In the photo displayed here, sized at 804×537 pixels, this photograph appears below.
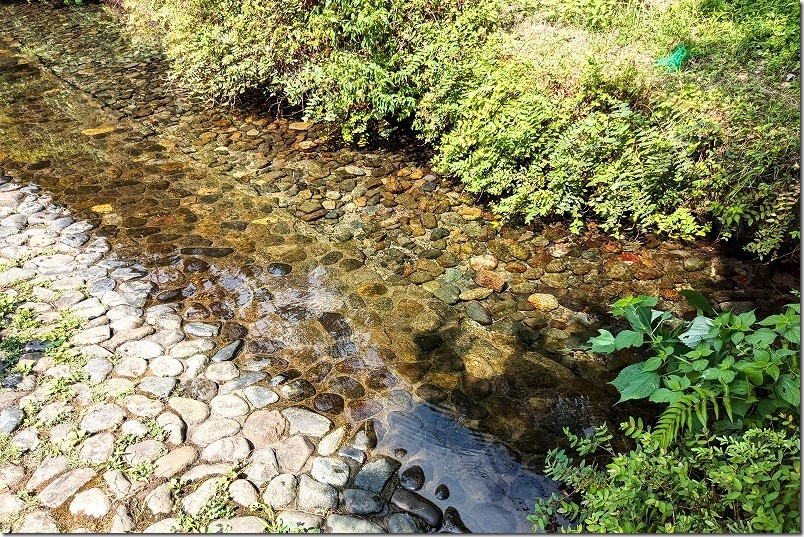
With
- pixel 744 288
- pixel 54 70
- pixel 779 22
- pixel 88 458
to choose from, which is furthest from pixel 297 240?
pixel 54 70

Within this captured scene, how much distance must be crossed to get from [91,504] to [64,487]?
0.67ft

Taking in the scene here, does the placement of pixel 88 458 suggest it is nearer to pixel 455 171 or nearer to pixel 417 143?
pixel 455 171

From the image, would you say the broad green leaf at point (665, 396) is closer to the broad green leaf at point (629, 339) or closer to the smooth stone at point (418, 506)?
the broad green leaf at point (629, 339)

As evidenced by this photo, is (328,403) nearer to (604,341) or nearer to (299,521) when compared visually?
(299,521)

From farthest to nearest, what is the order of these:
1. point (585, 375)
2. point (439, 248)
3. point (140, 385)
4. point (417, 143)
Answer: point (417, 143)
point (439, 248)
point (585, 375)
point (140, 385)

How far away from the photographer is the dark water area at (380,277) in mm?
3467

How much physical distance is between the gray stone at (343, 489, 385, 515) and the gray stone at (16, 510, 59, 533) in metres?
1.42

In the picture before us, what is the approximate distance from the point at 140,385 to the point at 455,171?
3.69 metres

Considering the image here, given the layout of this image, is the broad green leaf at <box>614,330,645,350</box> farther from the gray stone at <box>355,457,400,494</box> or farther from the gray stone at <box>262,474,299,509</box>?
the gray stone at <box>262,474,299,509</box>

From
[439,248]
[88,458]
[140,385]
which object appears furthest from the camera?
[439,248]

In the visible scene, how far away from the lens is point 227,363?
3.83 metres

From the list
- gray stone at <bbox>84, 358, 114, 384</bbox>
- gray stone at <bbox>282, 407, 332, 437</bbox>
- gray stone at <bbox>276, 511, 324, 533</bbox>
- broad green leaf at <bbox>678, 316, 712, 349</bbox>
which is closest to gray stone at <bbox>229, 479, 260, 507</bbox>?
gray stone at <bbox>276, 511, 324, 533</bbox>

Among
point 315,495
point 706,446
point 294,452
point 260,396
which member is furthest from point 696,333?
point 260,396

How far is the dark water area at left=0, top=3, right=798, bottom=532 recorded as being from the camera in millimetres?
3467
